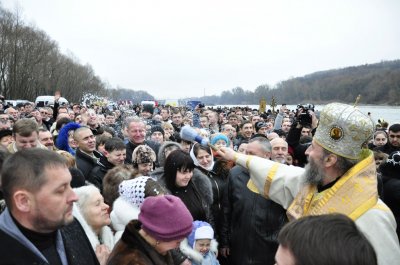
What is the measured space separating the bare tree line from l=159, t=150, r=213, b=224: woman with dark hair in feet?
169

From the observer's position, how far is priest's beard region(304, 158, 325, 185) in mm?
2863

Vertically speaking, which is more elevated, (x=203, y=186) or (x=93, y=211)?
(x=93, y=211)

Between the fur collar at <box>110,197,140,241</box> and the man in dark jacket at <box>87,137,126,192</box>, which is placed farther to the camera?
the man in dark jacket at <box>87,137,126,192</box>

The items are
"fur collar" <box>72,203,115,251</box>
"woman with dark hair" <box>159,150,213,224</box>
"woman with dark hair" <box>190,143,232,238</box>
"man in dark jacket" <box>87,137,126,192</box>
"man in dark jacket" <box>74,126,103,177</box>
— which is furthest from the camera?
"man in dark jacket" <box>74,126,103,177</box>

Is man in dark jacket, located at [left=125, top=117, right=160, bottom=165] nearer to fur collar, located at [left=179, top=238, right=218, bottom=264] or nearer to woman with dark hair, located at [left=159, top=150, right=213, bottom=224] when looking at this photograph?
woman with dark hair, located at [left=159, top=150, right=213, bottom=224]

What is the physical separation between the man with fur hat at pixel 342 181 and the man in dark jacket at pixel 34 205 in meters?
1.70

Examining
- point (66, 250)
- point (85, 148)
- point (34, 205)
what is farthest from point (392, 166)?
point (85, 148)

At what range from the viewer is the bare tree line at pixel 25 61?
1928 inches

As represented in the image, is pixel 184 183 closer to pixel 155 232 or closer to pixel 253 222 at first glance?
pixel 253 222

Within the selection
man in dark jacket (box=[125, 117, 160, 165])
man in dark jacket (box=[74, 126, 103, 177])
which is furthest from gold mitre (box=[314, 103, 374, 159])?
man in dark jacket (box=[125, 117, 160, 165])

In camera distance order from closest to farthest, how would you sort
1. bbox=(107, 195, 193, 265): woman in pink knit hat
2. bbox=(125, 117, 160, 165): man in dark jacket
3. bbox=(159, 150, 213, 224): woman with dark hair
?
1. bbox=(107, 195, 193, 265): woman in pink knit hat
2. bbox=(159, 150, 213, 224): woman with dark hair
3. bbox=(125, 117, 160, 165): man in dark jacket

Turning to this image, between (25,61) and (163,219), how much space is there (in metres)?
57.4

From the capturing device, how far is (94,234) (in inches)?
126

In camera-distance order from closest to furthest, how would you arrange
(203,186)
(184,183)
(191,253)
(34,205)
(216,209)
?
(34,205)
(191,253)
(184,183)
(203,186)
(216,209)
